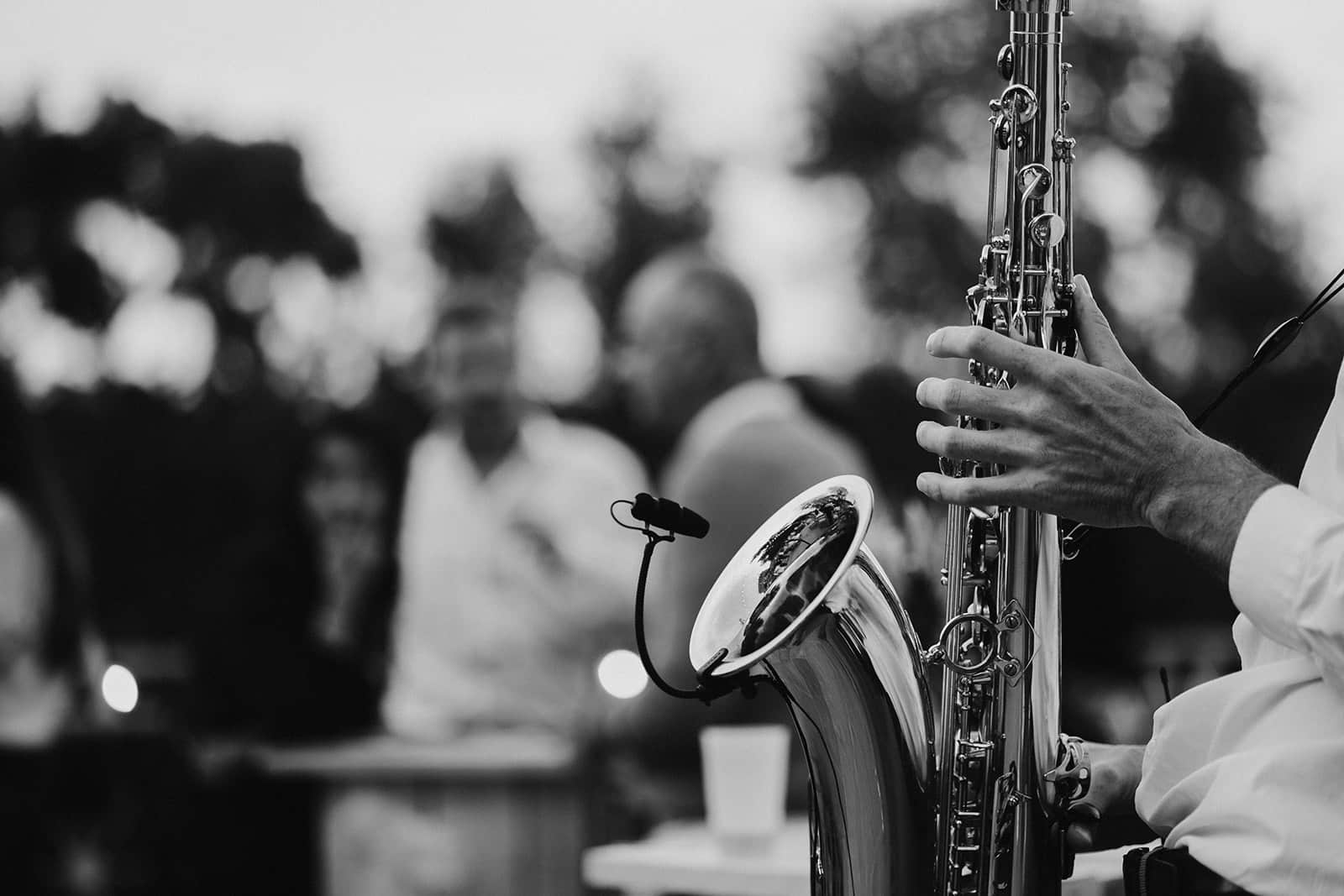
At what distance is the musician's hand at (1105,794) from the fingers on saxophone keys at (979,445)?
46 centimetres

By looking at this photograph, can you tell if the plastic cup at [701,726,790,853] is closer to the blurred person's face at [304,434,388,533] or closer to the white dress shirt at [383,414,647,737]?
the white dress shirt at [383,414,647,737]

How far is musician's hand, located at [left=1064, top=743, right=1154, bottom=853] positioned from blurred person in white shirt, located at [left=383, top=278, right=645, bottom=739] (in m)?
→ 2.64

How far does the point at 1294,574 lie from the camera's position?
1349 mm

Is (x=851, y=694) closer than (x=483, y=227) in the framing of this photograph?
Yes

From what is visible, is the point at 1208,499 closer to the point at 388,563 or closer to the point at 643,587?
the point at 643,587

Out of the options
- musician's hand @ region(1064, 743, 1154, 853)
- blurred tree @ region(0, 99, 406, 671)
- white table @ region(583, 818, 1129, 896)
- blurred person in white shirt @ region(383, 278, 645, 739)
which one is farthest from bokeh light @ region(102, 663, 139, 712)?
blurred tree @ region(0, 99, 406, 671)

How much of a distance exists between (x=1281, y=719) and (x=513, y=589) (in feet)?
10.9

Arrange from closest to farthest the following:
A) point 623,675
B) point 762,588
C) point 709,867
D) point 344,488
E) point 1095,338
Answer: point 1095,338 < point 762,588 < point 709,867 < point 623,675 < point 344,488

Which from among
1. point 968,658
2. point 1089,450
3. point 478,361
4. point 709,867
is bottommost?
point 709,867

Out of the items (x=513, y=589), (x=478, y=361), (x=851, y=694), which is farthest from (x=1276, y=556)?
(x=478, y=361)

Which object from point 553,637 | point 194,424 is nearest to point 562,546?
point 553,637

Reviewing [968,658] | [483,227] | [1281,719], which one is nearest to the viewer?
[1281,719]

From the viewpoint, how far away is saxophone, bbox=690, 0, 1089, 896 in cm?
172

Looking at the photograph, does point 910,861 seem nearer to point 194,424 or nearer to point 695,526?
point 695,526
